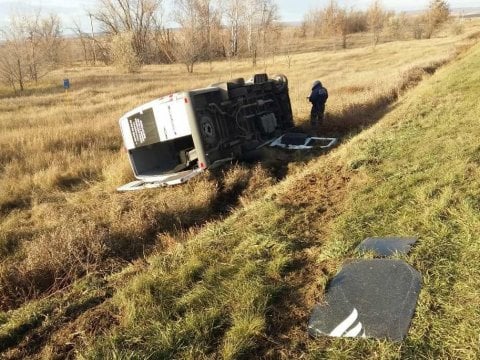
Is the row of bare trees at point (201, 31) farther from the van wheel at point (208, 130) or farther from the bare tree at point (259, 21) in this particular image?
the van wheel at point (208, 130)

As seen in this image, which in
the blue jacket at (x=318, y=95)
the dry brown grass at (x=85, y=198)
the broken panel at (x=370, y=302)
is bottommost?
the dry brown grass at (x=85, y=198)

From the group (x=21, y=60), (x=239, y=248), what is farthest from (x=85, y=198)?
(x=21, y=60)

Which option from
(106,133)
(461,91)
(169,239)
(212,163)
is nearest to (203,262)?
(169,239)

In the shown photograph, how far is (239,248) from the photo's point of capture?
15.0 feet

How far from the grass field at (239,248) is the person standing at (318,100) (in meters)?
2.52

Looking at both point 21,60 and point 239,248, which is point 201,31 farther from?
point 239,248

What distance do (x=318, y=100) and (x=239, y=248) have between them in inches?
306

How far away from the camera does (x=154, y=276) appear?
4.16 metres

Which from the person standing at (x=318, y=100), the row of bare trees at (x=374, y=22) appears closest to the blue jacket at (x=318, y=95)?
the person standing at (x=318, y=100)

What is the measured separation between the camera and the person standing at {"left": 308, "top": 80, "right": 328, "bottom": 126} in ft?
37.3

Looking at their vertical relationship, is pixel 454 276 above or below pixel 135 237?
above

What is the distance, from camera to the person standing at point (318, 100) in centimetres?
1138

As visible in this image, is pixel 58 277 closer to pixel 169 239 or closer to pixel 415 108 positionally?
pixel 169 239

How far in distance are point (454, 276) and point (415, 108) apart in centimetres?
709
